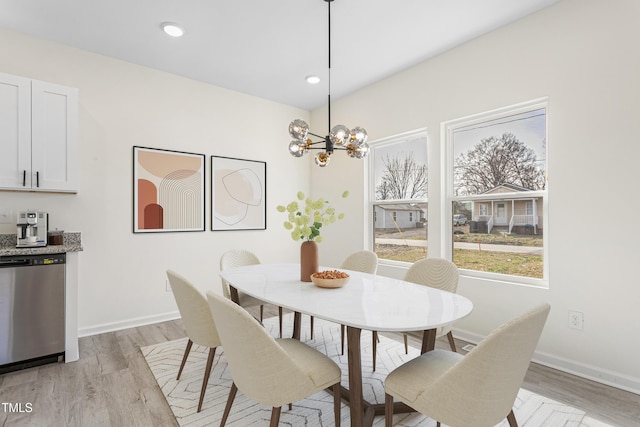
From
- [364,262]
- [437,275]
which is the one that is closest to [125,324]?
[364,262]

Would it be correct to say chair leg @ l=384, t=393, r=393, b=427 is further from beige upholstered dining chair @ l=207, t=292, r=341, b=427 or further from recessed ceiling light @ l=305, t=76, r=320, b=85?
recessed ceiling light @ l=305, t=76, r=320, b=85

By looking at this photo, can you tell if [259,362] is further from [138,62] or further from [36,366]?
[138,62]

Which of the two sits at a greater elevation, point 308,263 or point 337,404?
point 308,263

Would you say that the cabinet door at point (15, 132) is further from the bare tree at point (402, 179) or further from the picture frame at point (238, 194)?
the bare tree at point (402, 179)

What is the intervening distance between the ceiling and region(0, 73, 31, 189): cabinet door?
1.95ft

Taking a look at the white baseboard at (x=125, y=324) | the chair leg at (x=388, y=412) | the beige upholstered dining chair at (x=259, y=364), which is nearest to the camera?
the beige upholstered dining chair at (x=259, y=364)

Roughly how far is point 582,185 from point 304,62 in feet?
8.91

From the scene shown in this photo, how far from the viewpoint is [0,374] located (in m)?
2.36

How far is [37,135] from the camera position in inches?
106

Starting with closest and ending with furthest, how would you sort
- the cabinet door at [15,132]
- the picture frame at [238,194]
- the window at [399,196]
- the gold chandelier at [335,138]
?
the gold chandelier at [335,138], the cabinet door at [15,132], the window at [399,196], the picture frame at [238,194]

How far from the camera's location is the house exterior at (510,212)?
8.89ft

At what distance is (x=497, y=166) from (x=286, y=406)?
266 cm

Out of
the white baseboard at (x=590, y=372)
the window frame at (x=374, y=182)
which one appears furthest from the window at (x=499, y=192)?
the white baseboard at (x=590, y=372)

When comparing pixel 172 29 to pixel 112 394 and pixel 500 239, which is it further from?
pixel 500 239
